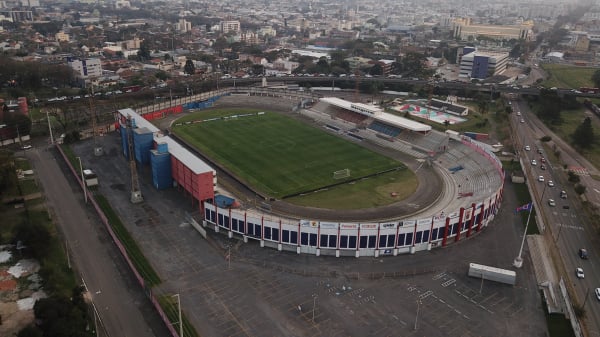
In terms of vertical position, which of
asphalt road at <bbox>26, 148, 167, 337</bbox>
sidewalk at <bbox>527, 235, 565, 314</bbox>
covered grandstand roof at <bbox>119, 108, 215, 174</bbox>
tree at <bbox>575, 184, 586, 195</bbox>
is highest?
covered grandstand roof at <bbox>119, 108, 215, 174</bbox>

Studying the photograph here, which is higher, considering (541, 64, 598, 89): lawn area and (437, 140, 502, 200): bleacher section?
(541, 64, 598, 89): lawn area

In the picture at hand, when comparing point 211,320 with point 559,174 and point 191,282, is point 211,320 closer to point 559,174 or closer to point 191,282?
point 191,282

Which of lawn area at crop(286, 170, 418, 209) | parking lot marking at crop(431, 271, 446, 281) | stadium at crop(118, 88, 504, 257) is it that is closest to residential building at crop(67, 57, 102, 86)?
stadium at crop(118, 88, 504, 257)

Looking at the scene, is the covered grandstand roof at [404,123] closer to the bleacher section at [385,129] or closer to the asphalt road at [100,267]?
the bleacher section at [385,129]

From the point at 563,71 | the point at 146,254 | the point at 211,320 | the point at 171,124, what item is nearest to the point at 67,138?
the point at 171,124

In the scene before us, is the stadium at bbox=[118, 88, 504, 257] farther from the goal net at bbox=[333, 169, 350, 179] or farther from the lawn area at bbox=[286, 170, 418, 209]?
the lawn area at bbox=[286, 170, 418, 209]

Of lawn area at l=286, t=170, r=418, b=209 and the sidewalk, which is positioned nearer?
the sidewalk

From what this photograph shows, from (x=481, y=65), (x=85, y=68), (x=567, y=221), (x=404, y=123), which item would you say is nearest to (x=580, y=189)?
(x=567, y=221)
